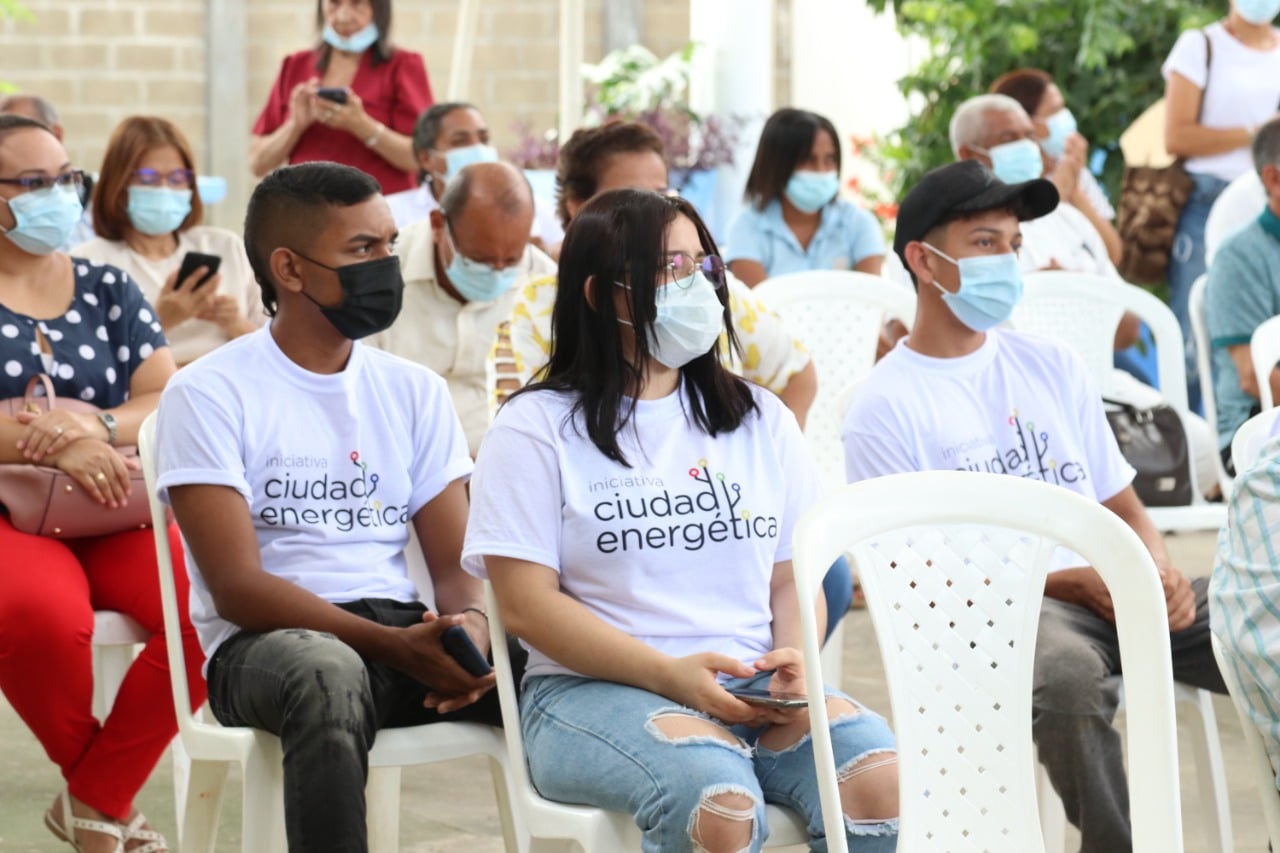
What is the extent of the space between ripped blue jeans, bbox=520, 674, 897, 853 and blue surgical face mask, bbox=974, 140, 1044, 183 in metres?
2.99

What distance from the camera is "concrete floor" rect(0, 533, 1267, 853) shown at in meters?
3.42

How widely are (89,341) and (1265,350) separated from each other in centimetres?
229

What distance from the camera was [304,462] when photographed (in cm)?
277

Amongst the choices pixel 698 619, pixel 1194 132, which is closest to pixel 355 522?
pixel 698 619

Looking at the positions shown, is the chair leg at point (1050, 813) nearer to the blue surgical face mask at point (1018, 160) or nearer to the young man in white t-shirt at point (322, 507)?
the young man in white t-shirt at point (322, 507)

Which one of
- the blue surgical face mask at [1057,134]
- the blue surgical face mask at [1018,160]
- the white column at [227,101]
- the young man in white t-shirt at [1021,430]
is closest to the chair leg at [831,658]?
the young man in white t-shirt at [1021,430]

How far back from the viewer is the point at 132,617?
3193 millimetres

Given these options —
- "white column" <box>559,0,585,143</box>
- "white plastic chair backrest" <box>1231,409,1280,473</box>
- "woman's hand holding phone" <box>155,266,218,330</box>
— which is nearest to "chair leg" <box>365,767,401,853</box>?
"white plastic chair backrest" <box>1231,409,1280,473</box>

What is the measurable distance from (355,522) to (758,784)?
2.67 feet

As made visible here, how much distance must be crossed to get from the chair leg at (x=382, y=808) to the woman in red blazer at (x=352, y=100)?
2.77 meters

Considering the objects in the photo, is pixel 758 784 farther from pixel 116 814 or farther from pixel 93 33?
pixel 93 33

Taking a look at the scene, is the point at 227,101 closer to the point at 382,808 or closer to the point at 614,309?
the point at 382,808

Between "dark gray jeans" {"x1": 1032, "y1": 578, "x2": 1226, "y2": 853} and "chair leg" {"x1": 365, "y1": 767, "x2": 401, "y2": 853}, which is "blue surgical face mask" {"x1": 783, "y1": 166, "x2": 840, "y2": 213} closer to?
"dark gray jeans" {"x1": 1032, "y1": 578, "x2": 1226, "y2": 853}

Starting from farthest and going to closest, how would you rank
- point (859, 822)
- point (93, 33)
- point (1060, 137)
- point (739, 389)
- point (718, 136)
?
point (93, 33) < point (718, 136) < point (1060, 137) < point (739, 389) < point (859, 822)
